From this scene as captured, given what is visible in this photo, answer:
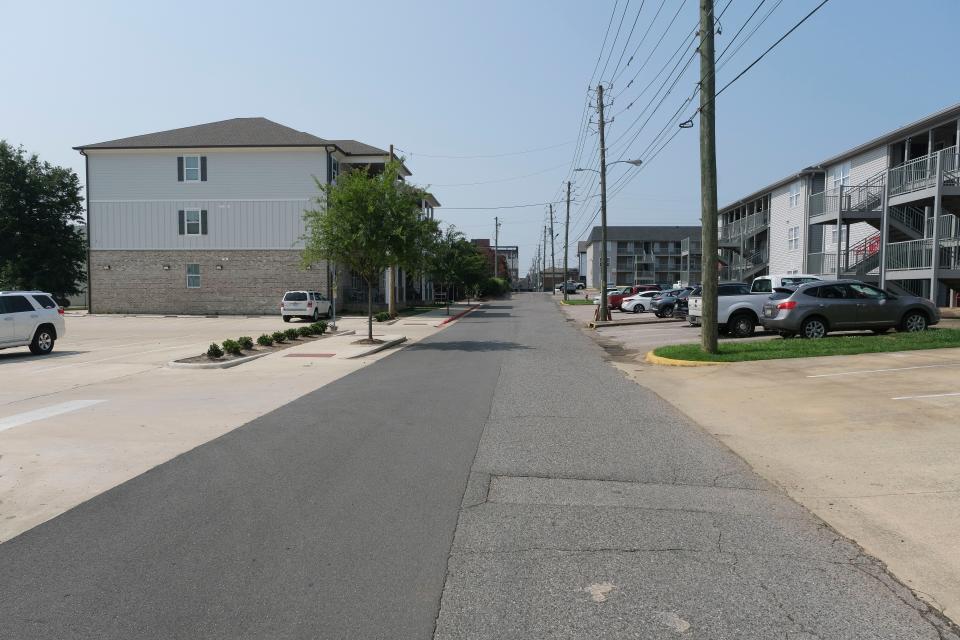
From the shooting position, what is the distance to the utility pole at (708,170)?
1673 centimetres

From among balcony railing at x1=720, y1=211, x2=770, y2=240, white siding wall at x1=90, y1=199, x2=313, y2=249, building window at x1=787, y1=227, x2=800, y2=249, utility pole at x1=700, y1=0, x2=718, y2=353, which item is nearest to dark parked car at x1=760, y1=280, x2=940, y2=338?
utility pole at x1=700, y1=0, x2=718, y2=353

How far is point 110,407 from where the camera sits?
432 inches

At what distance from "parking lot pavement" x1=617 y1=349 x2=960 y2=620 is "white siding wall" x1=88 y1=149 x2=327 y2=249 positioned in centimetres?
3177

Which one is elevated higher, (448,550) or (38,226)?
(38,226)

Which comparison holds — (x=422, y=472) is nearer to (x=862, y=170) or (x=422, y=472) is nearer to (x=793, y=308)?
(x=793, y=308)

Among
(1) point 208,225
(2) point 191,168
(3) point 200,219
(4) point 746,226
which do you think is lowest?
(1) point 208,225

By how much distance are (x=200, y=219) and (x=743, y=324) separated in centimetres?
3341

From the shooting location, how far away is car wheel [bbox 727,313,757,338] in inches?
878

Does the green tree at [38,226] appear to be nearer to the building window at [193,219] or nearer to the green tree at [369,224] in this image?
the building window at [193,219]

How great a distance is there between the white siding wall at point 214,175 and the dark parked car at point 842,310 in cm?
2993

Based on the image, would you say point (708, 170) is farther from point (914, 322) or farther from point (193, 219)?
point (193, 219)

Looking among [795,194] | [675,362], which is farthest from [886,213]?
[795,194]

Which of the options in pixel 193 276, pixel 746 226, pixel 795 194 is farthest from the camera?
pixel 746 226

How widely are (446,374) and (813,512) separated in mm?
9829
